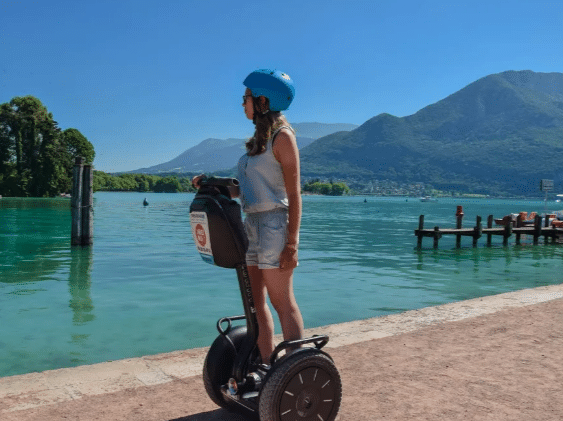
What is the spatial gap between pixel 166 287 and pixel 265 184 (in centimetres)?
1261

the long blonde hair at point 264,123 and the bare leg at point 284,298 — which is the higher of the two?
the long blonde hair at point 264,123

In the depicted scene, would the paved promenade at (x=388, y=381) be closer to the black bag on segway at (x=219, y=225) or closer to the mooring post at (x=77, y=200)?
the black bag on segway at (x=219, y=225)

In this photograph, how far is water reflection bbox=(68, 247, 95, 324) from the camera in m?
11.9

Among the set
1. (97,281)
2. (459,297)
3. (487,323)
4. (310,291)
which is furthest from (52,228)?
(487,323)

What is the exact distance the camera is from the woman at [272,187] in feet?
10.7

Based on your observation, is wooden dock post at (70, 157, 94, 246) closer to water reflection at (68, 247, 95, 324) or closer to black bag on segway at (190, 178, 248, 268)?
water reflection at (68, 247, 95, 324)

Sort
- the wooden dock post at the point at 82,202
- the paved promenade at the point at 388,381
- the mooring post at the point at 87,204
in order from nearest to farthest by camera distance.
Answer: the paved promenade at the point at 388,381 → the wooden dock post at the point at 82,202 → the mooring post at the point at 87,204

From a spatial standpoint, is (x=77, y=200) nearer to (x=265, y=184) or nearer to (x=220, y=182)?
(x=220, y=182)

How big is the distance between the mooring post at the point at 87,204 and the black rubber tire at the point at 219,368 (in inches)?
802

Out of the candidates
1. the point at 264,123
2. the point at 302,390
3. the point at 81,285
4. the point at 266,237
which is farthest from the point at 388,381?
the point at 81,285

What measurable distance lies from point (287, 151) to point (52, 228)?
125ft

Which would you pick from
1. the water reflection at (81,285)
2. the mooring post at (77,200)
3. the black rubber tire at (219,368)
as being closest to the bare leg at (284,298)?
the black rubber tire at (219,368)

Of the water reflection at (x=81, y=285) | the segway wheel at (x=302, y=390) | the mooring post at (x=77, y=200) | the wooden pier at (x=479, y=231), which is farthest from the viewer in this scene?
the wooden pier at (x=479, y=231)

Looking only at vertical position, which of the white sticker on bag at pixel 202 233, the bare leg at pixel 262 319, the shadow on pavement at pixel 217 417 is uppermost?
the white sticker on bag at pixel 202 233
